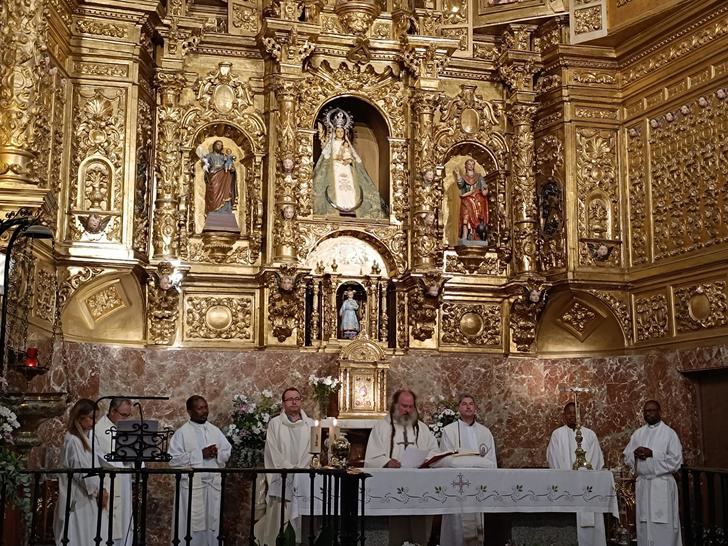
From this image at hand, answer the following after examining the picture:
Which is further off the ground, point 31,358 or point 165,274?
point 165,274

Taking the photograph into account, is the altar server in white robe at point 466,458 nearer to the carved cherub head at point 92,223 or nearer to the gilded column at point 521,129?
the gilded column at point 521,129

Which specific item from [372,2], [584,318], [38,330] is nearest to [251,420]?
[38,330]

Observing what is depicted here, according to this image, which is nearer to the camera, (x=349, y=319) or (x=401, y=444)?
(x=401, y=444)

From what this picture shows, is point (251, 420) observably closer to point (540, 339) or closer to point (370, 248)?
point (370, 248)

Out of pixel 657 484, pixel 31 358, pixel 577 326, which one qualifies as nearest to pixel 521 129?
pixel 577 326

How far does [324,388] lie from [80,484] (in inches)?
197

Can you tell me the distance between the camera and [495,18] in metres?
18.2

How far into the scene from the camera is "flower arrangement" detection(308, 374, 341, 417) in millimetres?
15555

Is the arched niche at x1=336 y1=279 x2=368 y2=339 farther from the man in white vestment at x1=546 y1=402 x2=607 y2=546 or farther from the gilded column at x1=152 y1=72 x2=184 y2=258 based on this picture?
the man in white vestment at x1=546 y1=402 x2=607 y2=546

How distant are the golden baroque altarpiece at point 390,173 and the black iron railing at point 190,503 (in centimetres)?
268

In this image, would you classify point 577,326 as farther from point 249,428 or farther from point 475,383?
point 249,428

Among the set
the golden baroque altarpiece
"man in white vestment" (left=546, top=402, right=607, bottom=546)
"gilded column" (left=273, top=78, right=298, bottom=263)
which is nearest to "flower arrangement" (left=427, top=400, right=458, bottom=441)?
the golden baroque altarpiece

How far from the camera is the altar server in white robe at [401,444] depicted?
1223cm

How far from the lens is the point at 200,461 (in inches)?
536
